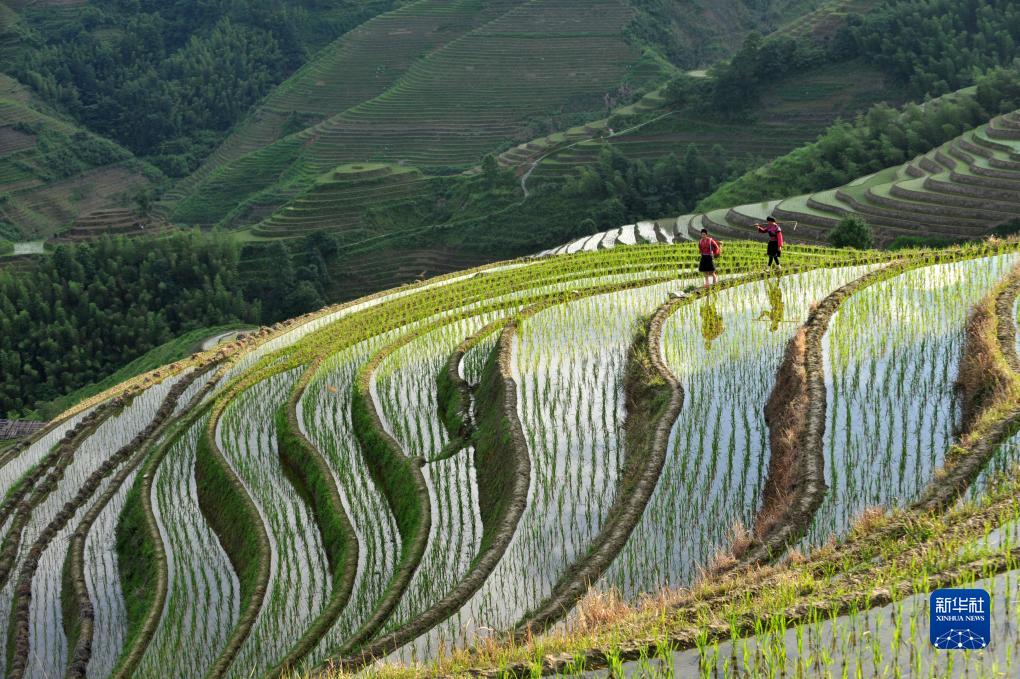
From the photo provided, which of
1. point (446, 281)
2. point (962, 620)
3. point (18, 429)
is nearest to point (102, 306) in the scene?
point (18, 429)

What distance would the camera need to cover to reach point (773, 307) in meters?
11.3

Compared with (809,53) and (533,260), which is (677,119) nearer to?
(809,53)

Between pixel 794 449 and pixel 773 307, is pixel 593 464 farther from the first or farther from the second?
pixel 773 307

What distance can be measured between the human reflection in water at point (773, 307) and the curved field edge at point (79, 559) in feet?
21.6

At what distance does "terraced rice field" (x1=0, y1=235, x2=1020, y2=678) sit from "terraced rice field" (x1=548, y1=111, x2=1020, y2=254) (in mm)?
9427

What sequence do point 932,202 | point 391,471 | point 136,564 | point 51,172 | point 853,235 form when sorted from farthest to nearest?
point 51,172 → point 932,202 → point 853,235 → point 136,564 → point 391,471

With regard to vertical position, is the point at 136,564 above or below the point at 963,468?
below

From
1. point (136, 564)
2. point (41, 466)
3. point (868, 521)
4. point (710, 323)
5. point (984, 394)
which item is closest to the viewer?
point (868, 521)

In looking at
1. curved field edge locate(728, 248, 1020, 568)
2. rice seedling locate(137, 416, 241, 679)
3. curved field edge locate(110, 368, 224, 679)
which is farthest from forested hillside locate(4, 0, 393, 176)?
curved field edge locate(728, 248, 1020, 568)

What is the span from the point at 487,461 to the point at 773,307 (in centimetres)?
394

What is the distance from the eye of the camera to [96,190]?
5784 cm

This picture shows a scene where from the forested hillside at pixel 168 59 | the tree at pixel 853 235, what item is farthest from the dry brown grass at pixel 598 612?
the forested hillside at pixel 168 59

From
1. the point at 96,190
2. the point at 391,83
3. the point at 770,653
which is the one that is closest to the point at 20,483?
the point at 770,653

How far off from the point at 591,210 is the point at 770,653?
118ft
